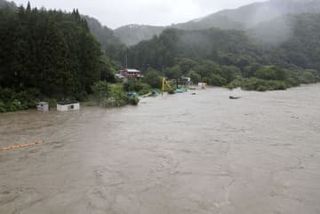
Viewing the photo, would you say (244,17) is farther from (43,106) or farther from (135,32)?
(43,106)

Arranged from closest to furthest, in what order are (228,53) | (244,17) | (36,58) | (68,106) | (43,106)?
(43,106)
(68,106)
(36,58)
(228,53)
(244,17)

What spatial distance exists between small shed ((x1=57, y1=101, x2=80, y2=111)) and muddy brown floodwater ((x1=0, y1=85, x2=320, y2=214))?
2.98 metres

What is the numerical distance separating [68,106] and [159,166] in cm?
1490

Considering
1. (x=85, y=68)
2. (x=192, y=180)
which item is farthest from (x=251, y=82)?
(x=192, y=180)

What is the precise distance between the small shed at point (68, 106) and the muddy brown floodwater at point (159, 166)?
2.98 metres

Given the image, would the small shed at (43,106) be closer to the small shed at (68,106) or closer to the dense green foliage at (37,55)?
the small shed at (68,106)

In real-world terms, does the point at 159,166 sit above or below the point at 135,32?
below

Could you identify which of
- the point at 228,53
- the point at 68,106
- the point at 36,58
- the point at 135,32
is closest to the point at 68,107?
the point at 68,106

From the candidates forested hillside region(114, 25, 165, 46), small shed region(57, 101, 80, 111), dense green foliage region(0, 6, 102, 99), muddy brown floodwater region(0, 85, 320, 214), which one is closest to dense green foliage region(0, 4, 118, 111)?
dense green foliage region(0, 6, 102, 99)

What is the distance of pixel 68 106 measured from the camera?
25297 millimetres

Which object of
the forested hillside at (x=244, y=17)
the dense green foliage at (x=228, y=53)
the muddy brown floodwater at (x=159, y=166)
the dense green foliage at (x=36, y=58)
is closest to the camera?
the muddy brown floodwater at (x=159, y=166)

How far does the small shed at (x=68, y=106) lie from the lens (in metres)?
25.0

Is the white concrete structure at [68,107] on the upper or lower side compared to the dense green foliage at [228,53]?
lower

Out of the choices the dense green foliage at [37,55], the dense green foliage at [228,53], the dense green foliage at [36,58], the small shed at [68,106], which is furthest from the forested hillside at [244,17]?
the small shed at [68,106]
